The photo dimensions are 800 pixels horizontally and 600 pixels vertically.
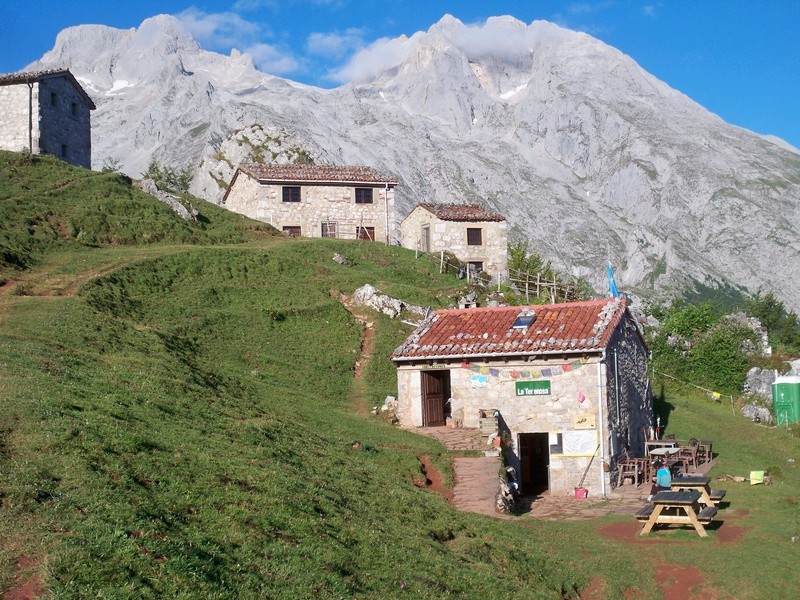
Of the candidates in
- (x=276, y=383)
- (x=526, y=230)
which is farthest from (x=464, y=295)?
(x=526, y=230)

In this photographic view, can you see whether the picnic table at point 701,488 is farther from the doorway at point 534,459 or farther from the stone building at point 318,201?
the stone building at point 318,201

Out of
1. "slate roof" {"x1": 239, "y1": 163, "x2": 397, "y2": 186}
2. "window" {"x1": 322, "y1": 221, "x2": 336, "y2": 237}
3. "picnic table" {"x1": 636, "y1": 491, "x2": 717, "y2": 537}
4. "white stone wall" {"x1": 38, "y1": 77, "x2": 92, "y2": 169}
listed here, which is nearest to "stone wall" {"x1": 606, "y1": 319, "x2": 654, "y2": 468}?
"picnic table" {"x1": 636, "y1": 491, "x2": 717, "y2": 537}

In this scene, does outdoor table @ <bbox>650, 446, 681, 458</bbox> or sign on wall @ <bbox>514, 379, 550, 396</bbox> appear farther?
outdoor table @ <bbox>650, 446, 681, 458</bbox>

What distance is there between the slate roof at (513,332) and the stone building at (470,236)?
26.4 meters

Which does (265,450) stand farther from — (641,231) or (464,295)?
(641,231)

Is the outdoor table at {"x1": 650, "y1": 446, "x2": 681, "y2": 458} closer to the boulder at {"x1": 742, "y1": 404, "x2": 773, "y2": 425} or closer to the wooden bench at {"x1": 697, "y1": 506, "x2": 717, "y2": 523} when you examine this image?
the wooden bench at {"x1": 697, "y1": 506, "x2": 717, "y2": 523}

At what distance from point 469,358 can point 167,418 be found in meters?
13.0

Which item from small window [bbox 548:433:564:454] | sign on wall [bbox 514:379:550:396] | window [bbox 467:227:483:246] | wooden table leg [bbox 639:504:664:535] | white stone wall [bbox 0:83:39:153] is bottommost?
wooden table leg [bbox 639:504:664:535]

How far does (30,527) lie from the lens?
10.9 meters

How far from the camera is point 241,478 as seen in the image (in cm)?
1555

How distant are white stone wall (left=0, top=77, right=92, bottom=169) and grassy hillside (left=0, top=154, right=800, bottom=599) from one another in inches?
734

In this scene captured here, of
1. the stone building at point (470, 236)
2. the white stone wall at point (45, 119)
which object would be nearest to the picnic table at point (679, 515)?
the stone building at point (470, 236)

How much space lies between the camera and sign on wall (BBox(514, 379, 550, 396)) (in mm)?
27878

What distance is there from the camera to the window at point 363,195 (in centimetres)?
6162
